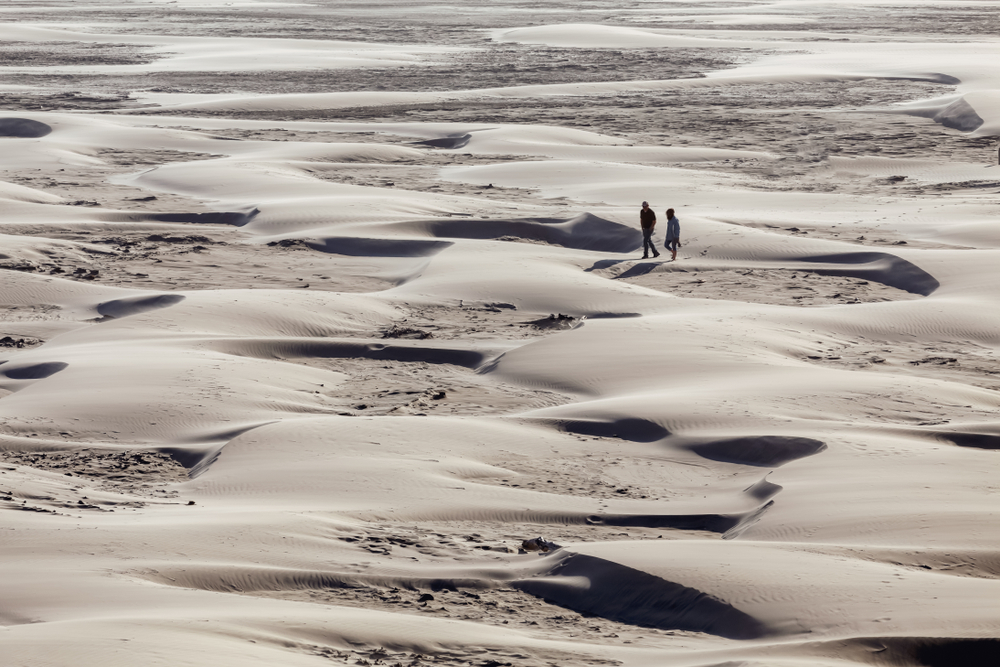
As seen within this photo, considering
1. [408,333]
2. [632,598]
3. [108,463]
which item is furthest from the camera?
[408,333]

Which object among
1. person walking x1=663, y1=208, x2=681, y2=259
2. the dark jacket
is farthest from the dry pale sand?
the dark jacket

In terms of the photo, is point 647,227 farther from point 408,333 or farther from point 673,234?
point 408,333

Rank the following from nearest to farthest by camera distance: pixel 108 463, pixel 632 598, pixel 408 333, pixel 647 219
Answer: pixel 632 598 → pixel 108 463 → pixel 408 333 → pixel 647 219

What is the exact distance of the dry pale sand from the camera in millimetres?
4852

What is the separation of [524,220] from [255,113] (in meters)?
10.9

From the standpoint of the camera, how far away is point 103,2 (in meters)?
60.5

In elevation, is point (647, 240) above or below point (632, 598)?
above

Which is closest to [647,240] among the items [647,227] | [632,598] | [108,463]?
[647,227]

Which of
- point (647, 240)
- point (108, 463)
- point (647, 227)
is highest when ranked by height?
point (647, 227)

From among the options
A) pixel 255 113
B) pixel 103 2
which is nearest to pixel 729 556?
pixel 255 113

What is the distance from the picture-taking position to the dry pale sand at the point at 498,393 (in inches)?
191

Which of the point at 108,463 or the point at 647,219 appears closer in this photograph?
the point at 108,463

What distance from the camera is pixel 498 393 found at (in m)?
8.34

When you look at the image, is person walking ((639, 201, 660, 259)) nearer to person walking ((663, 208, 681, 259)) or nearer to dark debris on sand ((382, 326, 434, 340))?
person walking ((663, 208, 681, 259))
